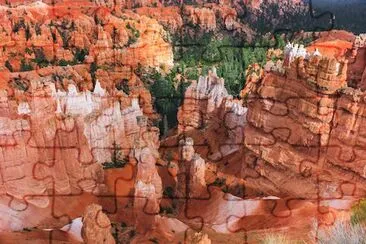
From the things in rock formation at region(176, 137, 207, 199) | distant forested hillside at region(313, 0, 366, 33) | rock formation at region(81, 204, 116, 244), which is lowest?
rock formation at region(176, 137, 207, 199)

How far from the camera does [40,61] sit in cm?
991

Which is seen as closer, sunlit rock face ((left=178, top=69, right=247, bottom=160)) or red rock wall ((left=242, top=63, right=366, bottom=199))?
red rock wall ((left=242, top=63, right=366, bottom=199))

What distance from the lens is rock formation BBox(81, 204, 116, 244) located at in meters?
3.08

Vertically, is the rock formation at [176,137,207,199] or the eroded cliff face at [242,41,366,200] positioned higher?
the eroded cliff face at [242,41,366,200]

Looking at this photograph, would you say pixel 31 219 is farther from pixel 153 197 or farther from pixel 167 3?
pixel 167 3

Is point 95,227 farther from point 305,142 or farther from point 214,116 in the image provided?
point 214,116

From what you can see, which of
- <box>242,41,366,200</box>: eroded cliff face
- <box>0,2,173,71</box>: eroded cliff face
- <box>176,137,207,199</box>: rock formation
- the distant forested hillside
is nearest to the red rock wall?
<box>242,41,366,200</box>: eroded cliff face

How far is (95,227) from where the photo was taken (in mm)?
3098

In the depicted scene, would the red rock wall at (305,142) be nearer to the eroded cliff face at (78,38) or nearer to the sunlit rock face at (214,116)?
the sunlit rock face at (214,116)

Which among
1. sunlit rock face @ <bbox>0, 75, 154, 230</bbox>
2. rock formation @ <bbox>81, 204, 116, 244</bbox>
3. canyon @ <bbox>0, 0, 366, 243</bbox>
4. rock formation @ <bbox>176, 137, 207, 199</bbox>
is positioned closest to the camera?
rock formation @ <bbox>81, 204, 116, 244</bbox>

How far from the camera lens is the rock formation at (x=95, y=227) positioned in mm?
3078

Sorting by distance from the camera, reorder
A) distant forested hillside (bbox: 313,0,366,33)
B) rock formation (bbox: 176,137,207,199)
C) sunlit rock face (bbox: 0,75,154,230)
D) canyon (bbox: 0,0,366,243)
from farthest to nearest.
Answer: distant forested hillside (bbox: 313,0,366,33) < rock formation (bbox: 176,137,207,199) < sunlit rock face (bbox: 0,75,154,230) < canyon (bbox: 0,0,366,243)

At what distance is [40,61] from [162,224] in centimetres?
718

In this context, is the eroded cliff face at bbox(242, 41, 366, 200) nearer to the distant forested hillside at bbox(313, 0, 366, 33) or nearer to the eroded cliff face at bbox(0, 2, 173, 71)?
the distant forested hillside at bbox(313, 0, 366, 33)
